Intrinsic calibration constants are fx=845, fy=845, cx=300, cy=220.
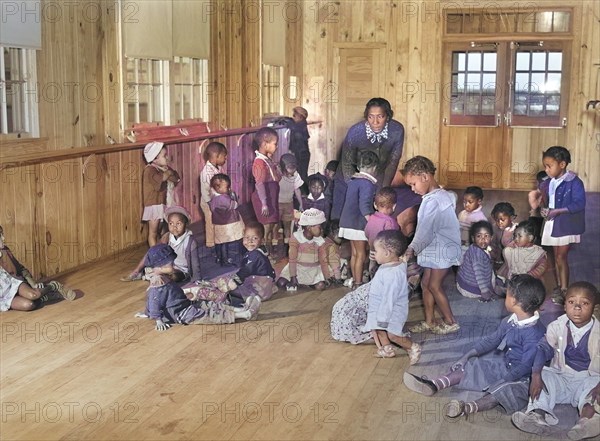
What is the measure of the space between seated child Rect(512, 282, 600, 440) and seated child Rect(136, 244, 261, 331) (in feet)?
6.99

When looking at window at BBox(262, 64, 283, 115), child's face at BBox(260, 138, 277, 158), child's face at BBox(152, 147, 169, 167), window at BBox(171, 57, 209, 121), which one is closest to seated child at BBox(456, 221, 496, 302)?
child's face at BBox(260, 138, 277, 158)

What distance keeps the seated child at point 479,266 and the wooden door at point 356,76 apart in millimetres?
6549

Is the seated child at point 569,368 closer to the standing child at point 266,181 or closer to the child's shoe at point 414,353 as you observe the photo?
the child's shoe at point 414,353

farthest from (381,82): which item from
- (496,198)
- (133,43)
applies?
(133,43)

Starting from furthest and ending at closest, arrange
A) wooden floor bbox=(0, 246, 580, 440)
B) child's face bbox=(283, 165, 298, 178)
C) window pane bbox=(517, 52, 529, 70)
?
window pane bbox=(517, 52, 529, 70), child's face bbox=(283, 165, 298, 178), wooden floor bbox=(0, 246, 580, 440)

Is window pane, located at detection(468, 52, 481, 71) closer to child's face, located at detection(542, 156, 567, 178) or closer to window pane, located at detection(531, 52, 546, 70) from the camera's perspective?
window pane, located at detection(531, 52, 546, 70)

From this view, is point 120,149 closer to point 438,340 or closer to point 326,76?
point 438,340

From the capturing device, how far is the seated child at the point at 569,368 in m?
3.70

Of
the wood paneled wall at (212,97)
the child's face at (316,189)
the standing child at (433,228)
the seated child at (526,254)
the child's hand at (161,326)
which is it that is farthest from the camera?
the child's face at (316,189)

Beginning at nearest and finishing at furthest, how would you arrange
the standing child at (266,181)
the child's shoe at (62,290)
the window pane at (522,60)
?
1. the child's shoe at (62,290)
2. the standing child at (266,181)
3. the window pane at (522,60)

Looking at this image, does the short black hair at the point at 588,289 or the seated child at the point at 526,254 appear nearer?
the short black hair at the point at 588,289

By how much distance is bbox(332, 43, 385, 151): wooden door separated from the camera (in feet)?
40.6

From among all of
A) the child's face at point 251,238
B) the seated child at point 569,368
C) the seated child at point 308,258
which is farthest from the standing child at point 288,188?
the seated child at point 569,368

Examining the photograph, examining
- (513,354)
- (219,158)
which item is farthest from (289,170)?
(513,354)
